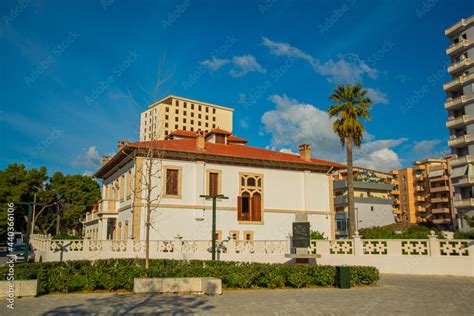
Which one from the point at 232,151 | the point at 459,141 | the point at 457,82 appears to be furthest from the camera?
the point at 457,82

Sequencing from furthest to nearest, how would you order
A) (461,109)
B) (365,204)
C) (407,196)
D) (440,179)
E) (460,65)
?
(407,196) < (440,179) < (365,204) < (461,109) < (460,65)

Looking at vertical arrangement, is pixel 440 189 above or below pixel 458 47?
below

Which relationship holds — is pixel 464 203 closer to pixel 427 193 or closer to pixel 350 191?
pixel 350 191

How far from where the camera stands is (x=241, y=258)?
75.1ft

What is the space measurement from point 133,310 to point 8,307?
9.39 ft

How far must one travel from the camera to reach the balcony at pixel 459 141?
4559 centimetres

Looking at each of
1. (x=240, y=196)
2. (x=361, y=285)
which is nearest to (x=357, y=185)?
(x=240, y=196)

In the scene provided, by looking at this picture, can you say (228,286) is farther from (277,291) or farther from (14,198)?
(14,198)

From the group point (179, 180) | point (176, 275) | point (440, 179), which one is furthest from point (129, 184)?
point (440, 179)

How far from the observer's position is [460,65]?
47438mm

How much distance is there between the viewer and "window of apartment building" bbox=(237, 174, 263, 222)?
103ft

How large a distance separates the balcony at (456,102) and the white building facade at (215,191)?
21601 mm

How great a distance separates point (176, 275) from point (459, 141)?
142 ft

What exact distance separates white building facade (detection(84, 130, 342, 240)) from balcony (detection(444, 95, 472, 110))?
21.6 m
